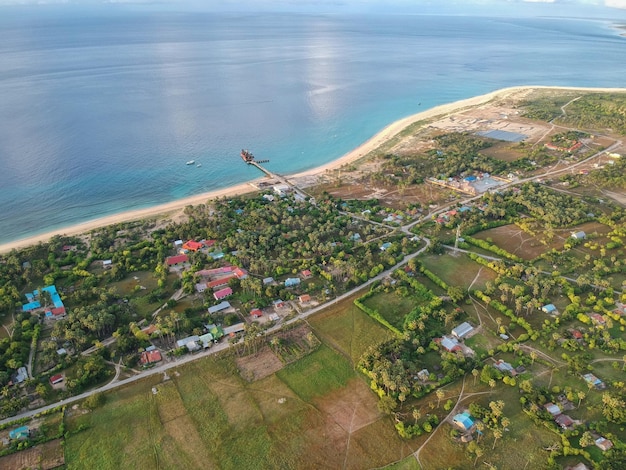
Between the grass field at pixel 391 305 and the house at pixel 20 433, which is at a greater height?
the house at pixel 20 433

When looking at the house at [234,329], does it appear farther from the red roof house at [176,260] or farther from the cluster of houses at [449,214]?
the cluster of houses at [449,214]

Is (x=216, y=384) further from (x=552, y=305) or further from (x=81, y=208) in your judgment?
(x=81, y=208)

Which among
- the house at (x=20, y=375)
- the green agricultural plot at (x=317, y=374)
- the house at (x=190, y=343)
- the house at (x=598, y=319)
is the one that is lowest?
the green agricultural plot at (x=317, y=374)

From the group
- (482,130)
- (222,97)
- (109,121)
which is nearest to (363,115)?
Answer: (482,130)

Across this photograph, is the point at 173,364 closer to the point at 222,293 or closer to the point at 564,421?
the point at 222,293

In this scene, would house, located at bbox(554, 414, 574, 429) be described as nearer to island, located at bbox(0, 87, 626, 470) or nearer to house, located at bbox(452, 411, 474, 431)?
island, located at bbox(0, 87, 626, 470)

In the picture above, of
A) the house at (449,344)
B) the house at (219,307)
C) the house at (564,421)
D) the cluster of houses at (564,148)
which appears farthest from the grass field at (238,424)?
the cluster of houses at (564,148)

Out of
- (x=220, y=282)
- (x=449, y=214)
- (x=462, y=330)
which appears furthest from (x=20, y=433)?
(x=449, y=214)
